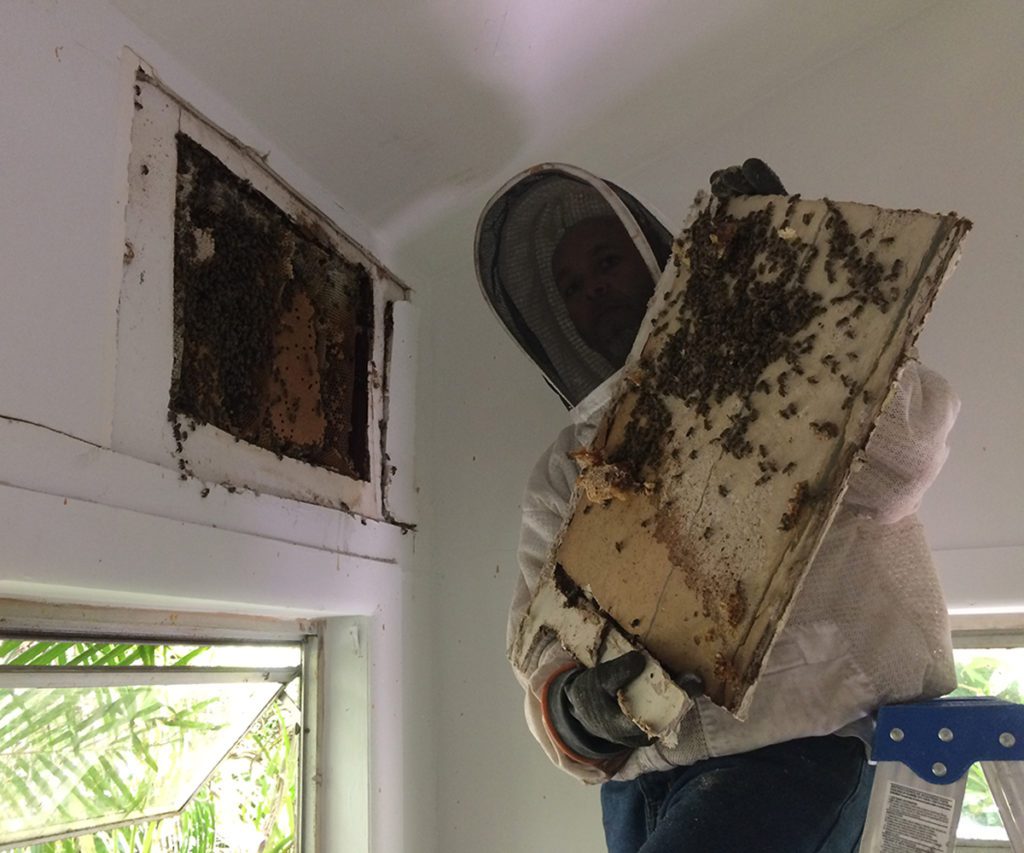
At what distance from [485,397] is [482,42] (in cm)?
78

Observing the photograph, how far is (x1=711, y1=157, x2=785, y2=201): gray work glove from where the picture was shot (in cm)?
117

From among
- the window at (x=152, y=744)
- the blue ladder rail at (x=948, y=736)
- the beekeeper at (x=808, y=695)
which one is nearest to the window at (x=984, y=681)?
the beekeeper at (x=808, y=695)

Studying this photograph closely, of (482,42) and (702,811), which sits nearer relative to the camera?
(702,811)

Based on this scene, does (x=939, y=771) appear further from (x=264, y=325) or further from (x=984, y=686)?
(x=264, y=325)

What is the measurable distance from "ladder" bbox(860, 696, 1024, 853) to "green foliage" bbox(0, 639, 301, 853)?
1053 mm

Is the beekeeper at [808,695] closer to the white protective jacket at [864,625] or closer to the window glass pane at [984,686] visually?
the white protective jacket at [864,625]

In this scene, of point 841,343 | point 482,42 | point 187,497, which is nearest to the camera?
point 841,343

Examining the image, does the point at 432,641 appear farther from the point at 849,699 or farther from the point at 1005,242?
the point at 1005,242

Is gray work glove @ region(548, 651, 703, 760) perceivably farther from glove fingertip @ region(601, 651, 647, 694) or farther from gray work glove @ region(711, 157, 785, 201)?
gray work glove @ region(711, 157, 785, 201)

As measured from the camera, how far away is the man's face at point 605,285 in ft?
4.60

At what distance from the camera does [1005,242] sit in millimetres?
1542

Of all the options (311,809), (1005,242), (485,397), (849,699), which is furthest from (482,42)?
(311,809)

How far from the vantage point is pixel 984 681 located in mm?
1624

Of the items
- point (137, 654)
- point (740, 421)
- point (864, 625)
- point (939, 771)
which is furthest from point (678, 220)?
point (137, 654)
